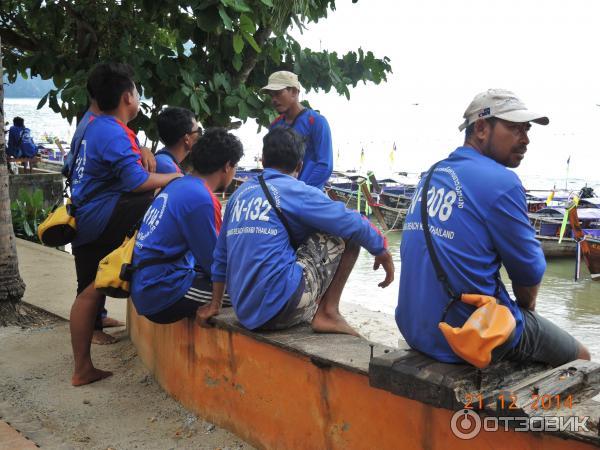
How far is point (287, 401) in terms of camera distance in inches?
123

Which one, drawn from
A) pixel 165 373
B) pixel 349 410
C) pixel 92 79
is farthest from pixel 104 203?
pixel 349 410

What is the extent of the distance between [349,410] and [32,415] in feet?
Result: 6.27

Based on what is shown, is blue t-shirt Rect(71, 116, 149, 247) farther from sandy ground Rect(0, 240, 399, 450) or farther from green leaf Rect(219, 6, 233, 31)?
green leaf Rect(219, 6, 233, 31)

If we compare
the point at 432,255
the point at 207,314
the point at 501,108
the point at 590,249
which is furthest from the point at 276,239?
the point at 590,249

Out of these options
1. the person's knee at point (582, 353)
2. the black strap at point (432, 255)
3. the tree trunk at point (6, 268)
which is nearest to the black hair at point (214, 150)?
the black strap at point (432, 255)

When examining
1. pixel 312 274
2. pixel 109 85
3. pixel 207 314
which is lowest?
pixel 207 314

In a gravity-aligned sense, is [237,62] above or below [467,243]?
above

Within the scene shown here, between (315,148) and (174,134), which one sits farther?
(315,148)

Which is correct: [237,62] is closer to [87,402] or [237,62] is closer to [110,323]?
[110,323]

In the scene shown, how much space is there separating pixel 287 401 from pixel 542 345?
1122mm

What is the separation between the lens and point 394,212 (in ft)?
95.5

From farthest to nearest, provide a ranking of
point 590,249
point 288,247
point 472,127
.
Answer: point 590,249, point 288,247, point 472,127

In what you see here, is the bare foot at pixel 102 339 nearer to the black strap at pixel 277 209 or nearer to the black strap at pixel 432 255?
the black strap at pixel 277 209

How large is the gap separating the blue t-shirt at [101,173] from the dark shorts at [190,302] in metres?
0.85
